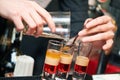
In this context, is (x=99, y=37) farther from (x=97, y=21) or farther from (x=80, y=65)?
(x=80, y=65)

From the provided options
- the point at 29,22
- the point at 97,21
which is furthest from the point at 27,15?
the point at 97,21

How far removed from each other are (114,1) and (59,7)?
5.36 feet

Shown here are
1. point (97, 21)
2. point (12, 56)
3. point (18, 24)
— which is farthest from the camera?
point (12, 56)

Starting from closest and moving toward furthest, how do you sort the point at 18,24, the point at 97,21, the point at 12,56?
the point at 18,24 < the point at 97,21 < the point at 12,56

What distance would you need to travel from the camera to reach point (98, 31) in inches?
51.7

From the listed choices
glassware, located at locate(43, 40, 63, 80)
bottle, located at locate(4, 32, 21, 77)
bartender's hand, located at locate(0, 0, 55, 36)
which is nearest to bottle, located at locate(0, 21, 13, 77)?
bottle, located at locate(4, 32, 21, 77)

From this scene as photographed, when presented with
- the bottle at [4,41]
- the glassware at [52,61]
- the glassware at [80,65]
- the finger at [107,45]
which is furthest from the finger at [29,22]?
the bottle at [4,41]

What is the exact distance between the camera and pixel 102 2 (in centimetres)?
324

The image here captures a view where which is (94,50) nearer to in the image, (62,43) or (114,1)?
(62,43)

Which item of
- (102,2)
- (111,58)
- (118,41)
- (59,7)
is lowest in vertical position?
(111,58)

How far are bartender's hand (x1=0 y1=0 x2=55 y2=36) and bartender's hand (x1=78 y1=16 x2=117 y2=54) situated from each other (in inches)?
6.9

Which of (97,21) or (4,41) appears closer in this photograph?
(97,21)

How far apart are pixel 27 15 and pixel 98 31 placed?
1.16 feet

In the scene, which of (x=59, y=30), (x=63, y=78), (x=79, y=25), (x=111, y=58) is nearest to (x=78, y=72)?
(x=63, y=78)
